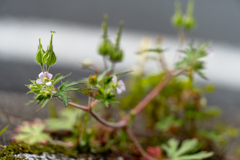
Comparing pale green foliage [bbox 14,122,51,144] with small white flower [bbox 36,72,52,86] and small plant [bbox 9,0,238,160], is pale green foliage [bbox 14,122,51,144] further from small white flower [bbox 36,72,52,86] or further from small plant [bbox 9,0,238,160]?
small white flower [bbox 36,72,52,86]

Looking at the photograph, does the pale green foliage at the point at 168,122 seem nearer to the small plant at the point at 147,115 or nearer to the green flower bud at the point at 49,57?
the small plant at the point at 147,115

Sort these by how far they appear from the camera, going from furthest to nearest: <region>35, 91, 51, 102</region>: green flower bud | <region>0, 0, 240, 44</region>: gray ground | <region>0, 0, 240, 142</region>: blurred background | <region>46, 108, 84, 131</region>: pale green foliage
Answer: <region>0, 0, 240, 44</region>: gray ground, <region>0, 0, 240, 142</region>: blurred background, <region>46, 108, 84, 131</region>: pale green foliage, <region>35, 91, 51, 102</region>: green flower bud

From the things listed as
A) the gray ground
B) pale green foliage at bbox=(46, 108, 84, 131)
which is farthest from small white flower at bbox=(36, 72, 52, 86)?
the gray ground

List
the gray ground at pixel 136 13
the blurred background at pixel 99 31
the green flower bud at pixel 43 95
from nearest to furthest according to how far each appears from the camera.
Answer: the green flower bud at pixel 43 95, the blurred background at pixel 99 31, the gray ground at pixel 136 13

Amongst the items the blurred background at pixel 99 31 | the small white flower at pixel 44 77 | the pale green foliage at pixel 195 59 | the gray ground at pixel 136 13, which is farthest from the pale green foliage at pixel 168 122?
the gray ground at pixel 136 13

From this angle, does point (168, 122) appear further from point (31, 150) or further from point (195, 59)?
point (31, 150)
